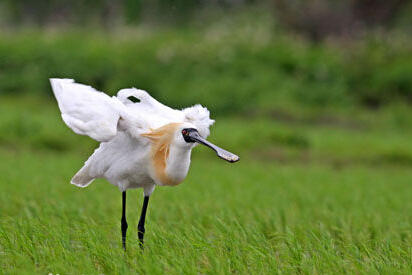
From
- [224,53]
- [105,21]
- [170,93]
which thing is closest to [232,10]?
[105,21]

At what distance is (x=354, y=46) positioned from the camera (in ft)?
52.3

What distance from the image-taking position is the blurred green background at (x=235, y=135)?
3.78 meters

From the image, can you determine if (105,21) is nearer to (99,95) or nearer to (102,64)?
(102,64)

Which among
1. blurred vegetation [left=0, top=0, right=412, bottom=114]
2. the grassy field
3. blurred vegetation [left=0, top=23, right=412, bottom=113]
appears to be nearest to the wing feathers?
the grassy field

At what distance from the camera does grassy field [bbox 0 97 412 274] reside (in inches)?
141

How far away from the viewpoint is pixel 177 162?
11.3 feet

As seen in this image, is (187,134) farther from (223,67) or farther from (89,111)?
(223,67)

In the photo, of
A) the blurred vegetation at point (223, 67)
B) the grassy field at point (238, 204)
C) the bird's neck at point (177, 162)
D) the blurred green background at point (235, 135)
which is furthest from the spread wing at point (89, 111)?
the blurred vegetation at point (223, 67)

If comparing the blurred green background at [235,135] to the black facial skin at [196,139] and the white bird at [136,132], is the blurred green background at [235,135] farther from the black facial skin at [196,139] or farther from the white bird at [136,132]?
the black facial skin at [196,139]

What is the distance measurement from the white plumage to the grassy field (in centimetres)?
45

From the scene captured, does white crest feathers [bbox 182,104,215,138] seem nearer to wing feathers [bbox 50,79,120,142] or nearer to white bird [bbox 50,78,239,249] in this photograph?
white bird [bbox 50,78,239,249]

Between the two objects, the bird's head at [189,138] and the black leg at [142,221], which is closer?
the bird's head at [189,138]

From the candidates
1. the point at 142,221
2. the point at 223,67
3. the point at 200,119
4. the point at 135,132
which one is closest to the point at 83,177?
the point at 142,221

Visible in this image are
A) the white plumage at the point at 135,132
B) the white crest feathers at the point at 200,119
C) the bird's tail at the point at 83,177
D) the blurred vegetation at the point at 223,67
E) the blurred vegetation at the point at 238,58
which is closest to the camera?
the white plumage at the point at 135,132
